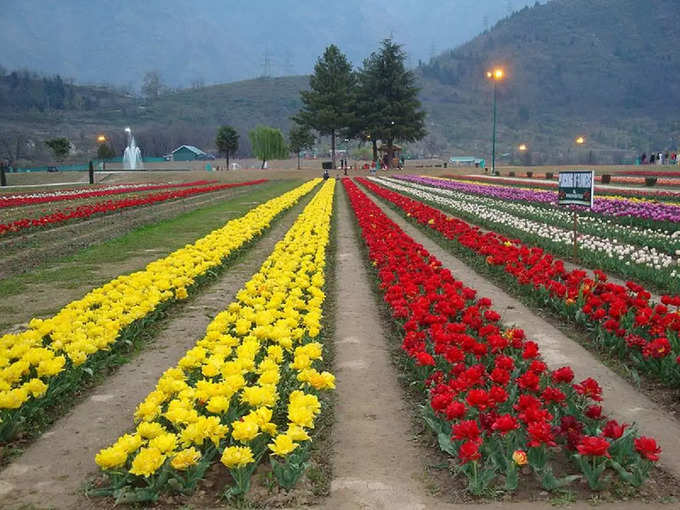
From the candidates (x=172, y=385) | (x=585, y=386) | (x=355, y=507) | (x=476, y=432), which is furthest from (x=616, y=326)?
(x=172, y=385)

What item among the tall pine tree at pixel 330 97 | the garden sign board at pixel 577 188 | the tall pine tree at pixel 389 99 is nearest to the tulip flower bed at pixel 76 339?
the garden sign board at pixel 577 188

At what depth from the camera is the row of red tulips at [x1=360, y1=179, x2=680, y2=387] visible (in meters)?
5.53

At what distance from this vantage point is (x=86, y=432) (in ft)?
15.7

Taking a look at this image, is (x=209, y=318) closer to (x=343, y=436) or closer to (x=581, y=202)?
(x=343, y=436)

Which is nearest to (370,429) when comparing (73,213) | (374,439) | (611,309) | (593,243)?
(374,439)

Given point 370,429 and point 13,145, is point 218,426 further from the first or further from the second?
point 13,145

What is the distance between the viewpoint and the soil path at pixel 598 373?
15.0 feet

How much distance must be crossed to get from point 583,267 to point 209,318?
7468 mm

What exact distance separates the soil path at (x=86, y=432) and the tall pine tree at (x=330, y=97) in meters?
69.2

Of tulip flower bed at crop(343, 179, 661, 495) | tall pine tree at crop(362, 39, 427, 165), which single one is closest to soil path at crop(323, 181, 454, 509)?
tulip flower bed at crop(343, 179, 661, 495)

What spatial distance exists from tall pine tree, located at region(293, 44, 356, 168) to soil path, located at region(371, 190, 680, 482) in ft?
221

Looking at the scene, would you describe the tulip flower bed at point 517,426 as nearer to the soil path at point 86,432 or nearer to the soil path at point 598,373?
the soil path at point 598,373

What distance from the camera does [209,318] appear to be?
324 inches

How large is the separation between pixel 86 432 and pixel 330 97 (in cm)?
7411
